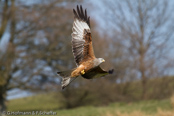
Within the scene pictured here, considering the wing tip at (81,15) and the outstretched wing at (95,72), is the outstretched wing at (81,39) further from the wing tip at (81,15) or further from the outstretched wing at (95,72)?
the outstretched wing at (95,72)

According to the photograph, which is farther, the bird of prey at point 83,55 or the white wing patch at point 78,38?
the white wing patch at point 78,38

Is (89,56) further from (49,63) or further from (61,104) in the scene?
(61,104)

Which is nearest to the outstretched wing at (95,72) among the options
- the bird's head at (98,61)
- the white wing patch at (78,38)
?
the bird's head at (98,61)

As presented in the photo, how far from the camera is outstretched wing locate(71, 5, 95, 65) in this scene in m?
4.13

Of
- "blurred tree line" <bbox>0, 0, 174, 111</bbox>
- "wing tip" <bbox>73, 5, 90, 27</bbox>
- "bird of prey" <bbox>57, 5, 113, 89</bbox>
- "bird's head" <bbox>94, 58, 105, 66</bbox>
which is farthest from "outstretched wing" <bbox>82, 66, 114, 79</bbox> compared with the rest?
"blurred tree line" <bbox>0, 0, 174, 111</bbox>

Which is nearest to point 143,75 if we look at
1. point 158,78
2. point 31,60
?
point 158,78

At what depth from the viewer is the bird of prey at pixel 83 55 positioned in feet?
12.4

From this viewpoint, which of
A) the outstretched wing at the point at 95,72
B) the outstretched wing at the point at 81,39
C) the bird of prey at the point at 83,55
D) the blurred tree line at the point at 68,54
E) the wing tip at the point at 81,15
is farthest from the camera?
the blurred tree line at the point at 68,54

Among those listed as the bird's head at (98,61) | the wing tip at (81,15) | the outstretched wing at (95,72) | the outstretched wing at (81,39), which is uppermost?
the wing tip at (81,15)

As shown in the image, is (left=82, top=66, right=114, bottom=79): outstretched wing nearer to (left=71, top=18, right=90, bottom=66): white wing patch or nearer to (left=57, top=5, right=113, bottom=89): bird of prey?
(left=57, top=5, right=113, bottom=89): bird of prey

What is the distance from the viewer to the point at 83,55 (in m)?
4.16

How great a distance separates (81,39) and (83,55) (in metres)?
0.32

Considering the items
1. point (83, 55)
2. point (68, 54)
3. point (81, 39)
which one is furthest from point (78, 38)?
point (68, 54)

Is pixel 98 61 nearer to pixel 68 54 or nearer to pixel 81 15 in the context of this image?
pixel 81 15
